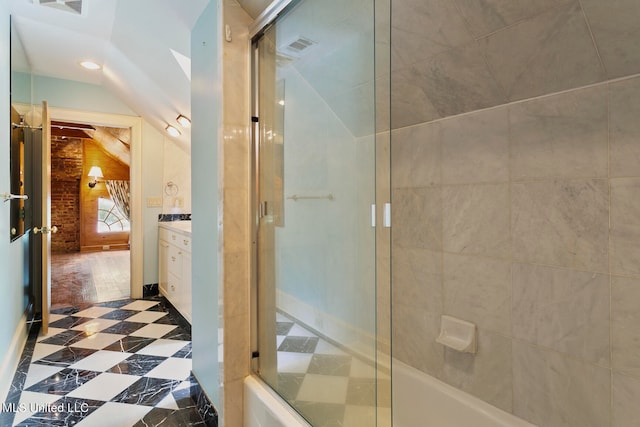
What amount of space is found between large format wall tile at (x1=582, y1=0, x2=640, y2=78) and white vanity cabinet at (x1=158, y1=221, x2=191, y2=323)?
2.70 meters

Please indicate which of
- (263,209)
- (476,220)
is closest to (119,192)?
(263,209)

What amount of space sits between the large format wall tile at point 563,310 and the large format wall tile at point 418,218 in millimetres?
382

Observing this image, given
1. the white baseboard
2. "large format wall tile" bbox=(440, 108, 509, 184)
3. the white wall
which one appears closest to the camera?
"large format wall tile" bbox=(440, 108, 509, 184)

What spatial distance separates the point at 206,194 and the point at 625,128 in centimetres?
168

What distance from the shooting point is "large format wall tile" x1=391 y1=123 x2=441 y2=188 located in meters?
1.57

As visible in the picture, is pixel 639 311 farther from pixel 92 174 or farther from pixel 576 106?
pixel 92 174

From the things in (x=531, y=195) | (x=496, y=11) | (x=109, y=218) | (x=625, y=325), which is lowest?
(x=625, y=325)

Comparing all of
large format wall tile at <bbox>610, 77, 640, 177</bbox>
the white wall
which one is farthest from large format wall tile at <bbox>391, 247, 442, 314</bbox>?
the white wall

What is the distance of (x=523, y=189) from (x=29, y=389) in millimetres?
2740

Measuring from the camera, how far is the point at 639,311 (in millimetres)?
1003

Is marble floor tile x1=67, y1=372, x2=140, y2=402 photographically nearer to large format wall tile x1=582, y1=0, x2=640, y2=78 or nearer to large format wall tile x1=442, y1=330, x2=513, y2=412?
large format wall tile x1=442, y1=330, x2=513, y2=412

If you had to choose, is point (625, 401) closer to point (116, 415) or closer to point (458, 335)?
point (458, 335)

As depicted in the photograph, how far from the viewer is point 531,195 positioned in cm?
125

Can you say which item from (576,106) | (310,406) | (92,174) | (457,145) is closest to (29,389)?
(310,406)
